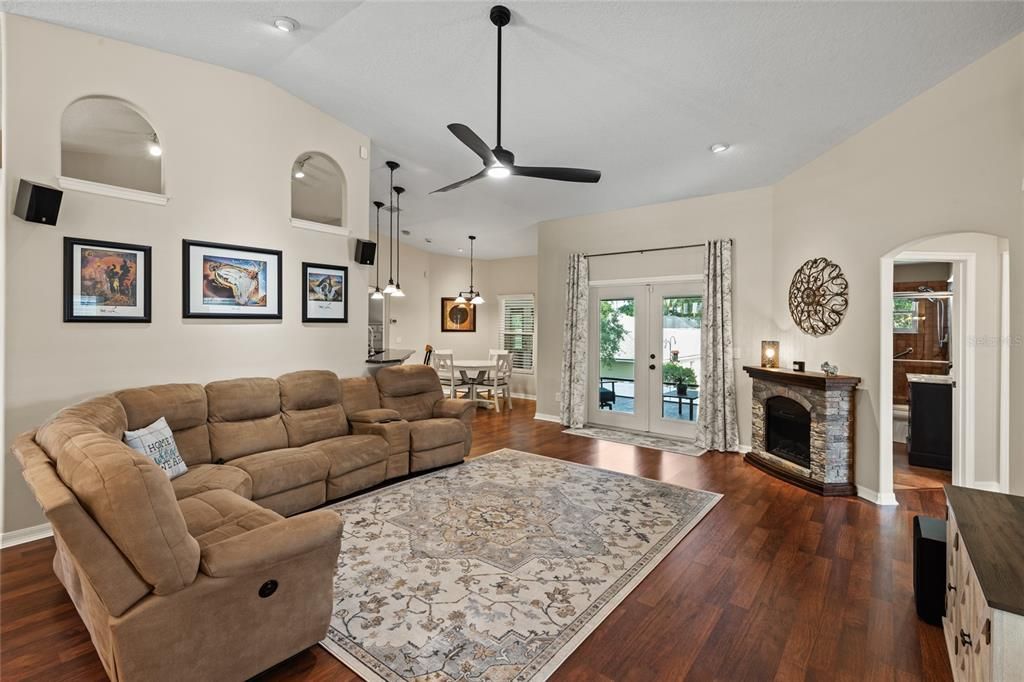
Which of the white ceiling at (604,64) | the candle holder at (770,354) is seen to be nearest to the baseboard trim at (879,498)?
the candle holder at (770,354)

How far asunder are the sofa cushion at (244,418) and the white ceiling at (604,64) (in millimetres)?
2604

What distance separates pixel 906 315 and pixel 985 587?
7.29 m

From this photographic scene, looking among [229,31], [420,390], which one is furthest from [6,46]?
[420,390]

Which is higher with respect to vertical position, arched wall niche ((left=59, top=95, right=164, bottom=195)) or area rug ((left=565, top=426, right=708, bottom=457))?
arched wall niche ((left=59, top=95, right=164, bottom=195))

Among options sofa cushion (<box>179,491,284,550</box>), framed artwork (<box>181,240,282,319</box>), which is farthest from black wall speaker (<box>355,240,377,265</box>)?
sofa cushion (<box>179,491,284,550</box>)

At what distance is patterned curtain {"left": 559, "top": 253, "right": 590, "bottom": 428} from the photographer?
22.5 feet

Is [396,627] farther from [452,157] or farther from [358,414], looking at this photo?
[452,157]

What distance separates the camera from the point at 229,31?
3.33 metres

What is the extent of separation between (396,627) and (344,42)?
12.3 feet

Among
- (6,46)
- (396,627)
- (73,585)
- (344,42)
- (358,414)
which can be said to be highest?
(344,42)

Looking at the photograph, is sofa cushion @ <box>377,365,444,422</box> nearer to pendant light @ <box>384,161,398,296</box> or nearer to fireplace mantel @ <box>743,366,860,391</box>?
pendant light @ <box>384,161,398,296</box>

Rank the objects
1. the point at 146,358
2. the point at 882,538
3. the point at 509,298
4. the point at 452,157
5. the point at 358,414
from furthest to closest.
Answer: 1. the point at 509,298
2. the point at 452,157
3. the point at 358,414
4. the point at 146,358
5. the point at 882,538

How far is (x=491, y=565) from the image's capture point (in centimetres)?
281

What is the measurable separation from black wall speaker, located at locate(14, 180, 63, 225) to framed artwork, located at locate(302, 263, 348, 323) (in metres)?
1.77
